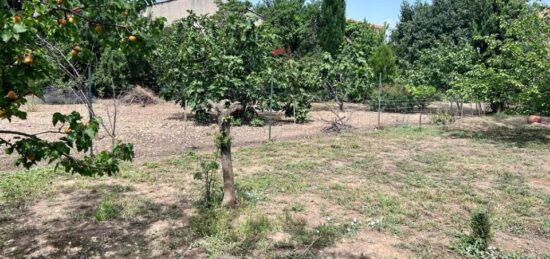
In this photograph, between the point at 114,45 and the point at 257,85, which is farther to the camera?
the point at 257,85

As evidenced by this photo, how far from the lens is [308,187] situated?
21.7 feet

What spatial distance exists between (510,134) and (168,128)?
9710mm

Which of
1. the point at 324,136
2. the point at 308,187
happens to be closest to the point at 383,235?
the point at 308,187

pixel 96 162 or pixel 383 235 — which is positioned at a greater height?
pixel 96 162

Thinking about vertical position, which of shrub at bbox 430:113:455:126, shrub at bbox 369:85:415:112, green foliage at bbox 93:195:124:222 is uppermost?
shrub at bbox 369:85:415:112

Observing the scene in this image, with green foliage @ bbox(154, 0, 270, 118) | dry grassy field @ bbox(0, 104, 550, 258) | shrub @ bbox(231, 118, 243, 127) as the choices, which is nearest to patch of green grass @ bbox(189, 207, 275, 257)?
dry grassy field @ bbox(0, 104, 550, 258)

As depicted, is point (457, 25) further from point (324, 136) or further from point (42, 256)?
point (42, 256)

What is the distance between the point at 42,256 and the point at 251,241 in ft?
6.46

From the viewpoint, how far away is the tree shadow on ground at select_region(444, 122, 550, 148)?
11.6 meters

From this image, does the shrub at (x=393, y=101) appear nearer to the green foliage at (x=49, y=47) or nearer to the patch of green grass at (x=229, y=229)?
the patch of green grass at (x=229, y=229)

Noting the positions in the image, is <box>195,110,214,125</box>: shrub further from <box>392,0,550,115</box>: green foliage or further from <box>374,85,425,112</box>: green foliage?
<box>374,85,425,112</box>: green foliage

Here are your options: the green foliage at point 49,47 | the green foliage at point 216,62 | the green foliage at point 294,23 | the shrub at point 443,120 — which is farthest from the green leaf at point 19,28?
the green foliage at point 294,23

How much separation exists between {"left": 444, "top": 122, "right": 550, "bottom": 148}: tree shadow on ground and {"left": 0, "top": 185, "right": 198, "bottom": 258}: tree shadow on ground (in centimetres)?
915

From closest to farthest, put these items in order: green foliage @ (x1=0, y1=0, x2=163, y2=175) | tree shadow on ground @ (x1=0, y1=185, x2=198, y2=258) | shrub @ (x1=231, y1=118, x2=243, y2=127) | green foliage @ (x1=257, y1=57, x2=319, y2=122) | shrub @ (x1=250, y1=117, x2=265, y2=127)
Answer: green foliage @ (x1=0, y1=0, x2=163, y2=175) → tree shadow on ground @ (x1=0, y1=185, x2=198, y2=258) → shrub @ (x1=231, y1=118, x2=243, y2=127) → shrub @ (x1=250, y1=117, x2=265, y2=127) → green foliage @ (x1=257, y1=57, x2=319, y2=122)
